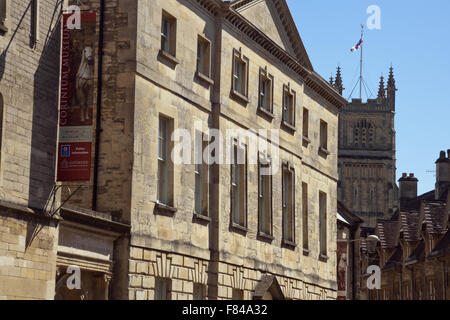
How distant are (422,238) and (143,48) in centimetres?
4693

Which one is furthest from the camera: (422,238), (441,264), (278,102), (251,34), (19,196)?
(422,238)

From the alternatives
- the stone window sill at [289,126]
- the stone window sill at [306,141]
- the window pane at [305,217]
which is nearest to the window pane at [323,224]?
the window pane at [305,217]

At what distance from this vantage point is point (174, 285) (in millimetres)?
33062

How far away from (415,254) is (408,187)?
38856 mm

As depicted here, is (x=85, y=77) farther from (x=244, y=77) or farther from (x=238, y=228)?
(x=244, y=77)

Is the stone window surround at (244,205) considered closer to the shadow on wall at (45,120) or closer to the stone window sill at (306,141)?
the stone window sill at (306,141)

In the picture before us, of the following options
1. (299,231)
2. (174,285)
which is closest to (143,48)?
(174,285)

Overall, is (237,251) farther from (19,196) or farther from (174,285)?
(19,196)

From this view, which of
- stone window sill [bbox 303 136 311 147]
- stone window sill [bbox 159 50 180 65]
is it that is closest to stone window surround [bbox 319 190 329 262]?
stone window sill [bbox 303 136 311 147]

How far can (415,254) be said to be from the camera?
75625 millimetres

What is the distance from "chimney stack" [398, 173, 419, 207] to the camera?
113 metres

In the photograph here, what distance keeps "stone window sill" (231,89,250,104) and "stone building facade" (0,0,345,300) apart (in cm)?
12

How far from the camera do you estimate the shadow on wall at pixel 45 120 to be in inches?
1008
